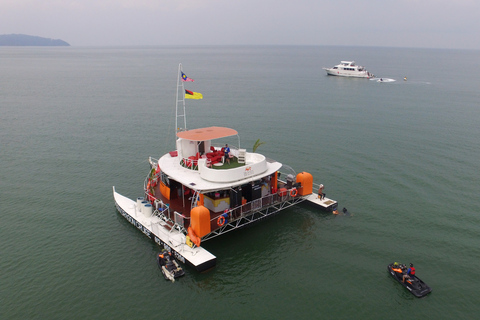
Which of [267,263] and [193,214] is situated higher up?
[193,214]

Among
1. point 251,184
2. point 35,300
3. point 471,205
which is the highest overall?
point 251,184

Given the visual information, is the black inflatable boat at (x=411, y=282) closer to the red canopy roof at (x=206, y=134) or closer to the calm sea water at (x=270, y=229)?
the calm sea water at (x=270, y=229)

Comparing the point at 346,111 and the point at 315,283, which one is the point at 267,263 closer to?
the point at 315,283

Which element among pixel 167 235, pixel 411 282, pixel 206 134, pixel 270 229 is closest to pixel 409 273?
pixel 411 282

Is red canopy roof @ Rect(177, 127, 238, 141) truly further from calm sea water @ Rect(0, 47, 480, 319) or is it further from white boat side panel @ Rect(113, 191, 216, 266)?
calm sea water @ Rect(0, 47, 480, 319)

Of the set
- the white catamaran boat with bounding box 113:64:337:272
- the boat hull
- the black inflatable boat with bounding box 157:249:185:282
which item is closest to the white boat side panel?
the white catamaran boat with bounding box 113:64:337:272

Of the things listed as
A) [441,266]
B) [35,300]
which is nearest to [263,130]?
[441,266]

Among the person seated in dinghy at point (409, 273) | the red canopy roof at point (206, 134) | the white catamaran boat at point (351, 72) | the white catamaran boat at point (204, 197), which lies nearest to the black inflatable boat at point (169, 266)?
the white catamaran boat at point (204, 197)

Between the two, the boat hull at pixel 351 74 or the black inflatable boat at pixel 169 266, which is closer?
the black inflatable boat at pixel 169 266

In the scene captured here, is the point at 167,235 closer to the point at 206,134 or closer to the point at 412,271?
the point at 206,134
